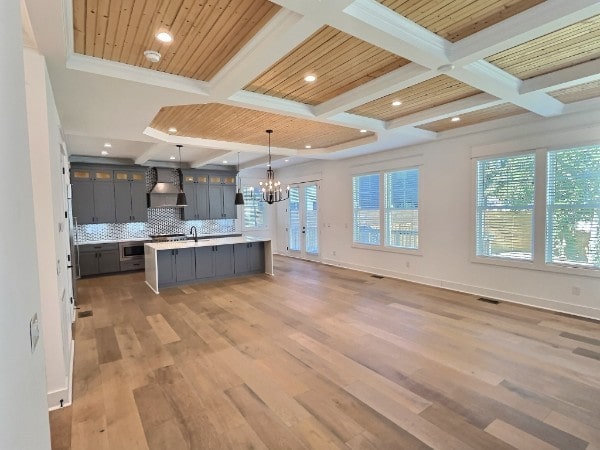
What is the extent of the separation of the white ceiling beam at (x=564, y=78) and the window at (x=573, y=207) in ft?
4.65

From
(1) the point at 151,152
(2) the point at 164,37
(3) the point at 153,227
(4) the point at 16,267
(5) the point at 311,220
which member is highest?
(2) the point at 164,37

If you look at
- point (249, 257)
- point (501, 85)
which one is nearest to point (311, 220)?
point (249, 257)

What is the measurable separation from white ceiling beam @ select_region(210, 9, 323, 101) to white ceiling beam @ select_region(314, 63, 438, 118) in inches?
50.0

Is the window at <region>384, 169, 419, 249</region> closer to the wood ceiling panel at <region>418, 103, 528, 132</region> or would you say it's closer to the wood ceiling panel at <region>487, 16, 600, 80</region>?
the wood ceiling panel at <region>418, 103, 528, 132</region>

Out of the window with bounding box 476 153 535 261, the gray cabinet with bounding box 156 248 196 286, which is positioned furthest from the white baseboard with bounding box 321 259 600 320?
the gray cabinet with bounding box 156 248 196 286

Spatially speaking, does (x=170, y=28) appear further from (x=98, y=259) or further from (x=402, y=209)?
(x=98, y=259)

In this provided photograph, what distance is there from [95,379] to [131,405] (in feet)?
2.23

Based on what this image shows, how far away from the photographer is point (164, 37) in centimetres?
243

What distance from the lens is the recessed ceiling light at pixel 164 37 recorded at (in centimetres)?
239

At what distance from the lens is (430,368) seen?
303 cm

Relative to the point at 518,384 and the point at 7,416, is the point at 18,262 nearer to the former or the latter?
the point at 7,416

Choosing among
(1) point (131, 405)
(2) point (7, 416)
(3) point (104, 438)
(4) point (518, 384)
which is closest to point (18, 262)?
(2) point (7, 416)

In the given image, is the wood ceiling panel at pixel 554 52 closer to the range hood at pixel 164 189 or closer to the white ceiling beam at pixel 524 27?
the white ceiling beam at pixel 524 27

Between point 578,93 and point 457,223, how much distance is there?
2482 millimetres
